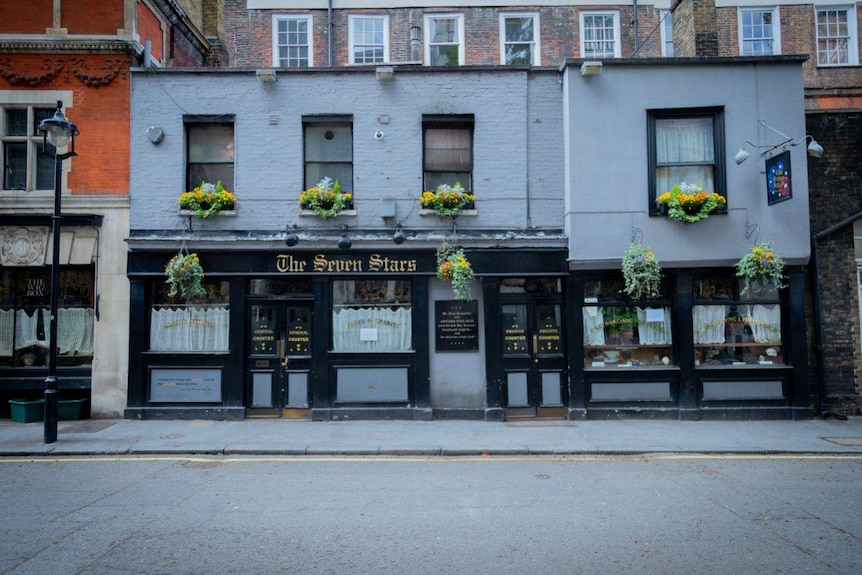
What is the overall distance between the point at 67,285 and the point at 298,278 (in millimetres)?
5163

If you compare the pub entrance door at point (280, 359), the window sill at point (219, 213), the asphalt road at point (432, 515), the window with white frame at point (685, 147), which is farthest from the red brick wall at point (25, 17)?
the window with white frame at point (685, 147)

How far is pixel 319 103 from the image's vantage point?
40.7 ft

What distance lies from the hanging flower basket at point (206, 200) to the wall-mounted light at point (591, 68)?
26.1 ft

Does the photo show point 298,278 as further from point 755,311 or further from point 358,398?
point 755,311

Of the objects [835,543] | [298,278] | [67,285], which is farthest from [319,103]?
[835,543]

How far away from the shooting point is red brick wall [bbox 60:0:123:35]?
12250mm

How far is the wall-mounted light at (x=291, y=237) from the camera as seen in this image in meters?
11.7

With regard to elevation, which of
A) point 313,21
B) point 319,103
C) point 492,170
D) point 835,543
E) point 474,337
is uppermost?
point 313,21

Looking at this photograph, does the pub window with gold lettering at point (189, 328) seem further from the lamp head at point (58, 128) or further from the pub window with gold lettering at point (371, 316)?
the lamp head at point (58, 128)

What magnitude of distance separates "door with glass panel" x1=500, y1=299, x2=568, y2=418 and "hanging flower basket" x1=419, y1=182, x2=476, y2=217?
2.35m

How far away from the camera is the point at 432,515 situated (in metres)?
6.41

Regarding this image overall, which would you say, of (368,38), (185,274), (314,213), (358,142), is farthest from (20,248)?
(368,38)

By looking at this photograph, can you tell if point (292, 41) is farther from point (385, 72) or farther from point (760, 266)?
point (760, 266)

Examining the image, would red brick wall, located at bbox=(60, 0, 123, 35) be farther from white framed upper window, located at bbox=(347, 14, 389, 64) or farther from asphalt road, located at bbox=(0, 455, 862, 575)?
asphalt road, located at bbox=(0, 455, 862, 575)
